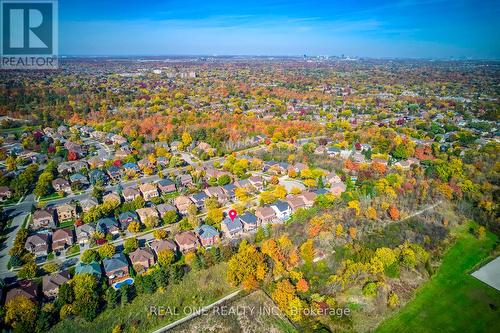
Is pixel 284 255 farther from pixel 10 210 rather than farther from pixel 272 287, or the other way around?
pixel 10 210

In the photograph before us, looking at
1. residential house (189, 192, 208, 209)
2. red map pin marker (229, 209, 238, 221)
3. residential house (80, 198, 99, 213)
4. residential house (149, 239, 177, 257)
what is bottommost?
residential house (149, 239, 177, 257)

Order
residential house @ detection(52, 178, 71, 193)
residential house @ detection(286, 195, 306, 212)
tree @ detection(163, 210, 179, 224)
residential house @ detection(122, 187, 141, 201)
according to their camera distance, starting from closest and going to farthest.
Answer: tree @ detection(163, 210, 179, 224) → residential house @ detection(286, 195, 306, 212) → residential house @ detection(122, 187, 141, 201) → residential house @ detection(52, 178, 71, 193)

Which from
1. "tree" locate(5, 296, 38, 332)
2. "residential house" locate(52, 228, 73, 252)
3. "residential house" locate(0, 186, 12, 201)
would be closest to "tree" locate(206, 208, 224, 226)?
"residential house" locate(52, 228, 73, 252)

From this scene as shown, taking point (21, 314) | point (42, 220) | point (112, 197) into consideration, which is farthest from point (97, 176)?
point (21, 314)

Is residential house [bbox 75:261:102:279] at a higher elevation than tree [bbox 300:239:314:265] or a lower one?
lower

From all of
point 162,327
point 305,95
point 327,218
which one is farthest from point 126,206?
point 305,95

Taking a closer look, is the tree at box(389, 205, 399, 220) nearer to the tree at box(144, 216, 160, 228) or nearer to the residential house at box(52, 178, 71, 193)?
the tree at box(144, 216, 160, 228)

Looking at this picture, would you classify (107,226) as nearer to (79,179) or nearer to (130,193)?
(130,193)

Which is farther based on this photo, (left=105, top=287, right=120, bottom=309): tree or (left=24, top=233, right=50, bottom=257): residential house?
(left=24, top=233, right=50, bottom=257): residential house
